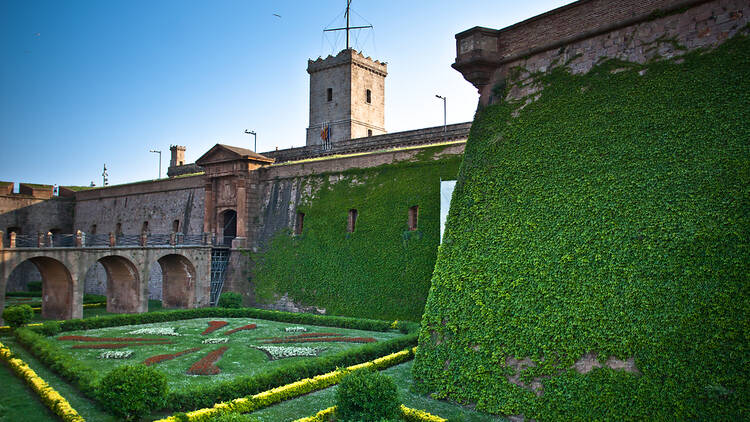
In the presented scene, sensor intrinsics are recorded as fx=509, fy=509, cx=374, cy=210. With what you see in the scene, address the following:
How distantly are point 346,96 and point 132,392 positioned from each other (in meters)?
29.6

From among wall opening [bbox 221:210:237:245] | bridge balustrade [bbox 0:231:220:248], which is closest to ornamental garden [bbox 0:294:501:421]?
bridge balustrade [bbox 0:231:220:248]

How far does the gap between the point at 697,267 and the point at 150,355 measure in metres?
13.9

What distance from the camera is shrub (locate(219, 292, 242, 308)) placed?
918 inches

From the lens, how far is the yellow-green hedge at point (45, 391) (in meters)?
9.75

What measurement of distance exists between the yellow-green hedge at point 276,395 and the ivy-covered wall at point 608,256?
2.39 metres

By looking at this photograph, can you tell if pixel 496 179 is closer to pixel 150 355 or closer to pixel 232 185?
pixel 150 355

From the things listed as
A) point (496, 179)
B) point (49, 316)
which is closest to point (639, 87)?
point (496, 179)

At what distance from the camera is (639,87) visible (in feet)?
32.8

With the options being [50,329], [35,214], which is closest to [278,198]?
[50,329]

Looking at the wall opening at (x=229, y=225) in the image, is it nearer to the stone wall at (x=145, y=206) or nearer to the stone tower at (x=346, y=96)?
the stone wall at (x=145, y=206)

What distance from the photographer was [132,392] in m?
9.42

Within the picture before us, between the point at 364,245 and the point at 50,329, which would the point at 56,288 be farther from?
the point at 364,245

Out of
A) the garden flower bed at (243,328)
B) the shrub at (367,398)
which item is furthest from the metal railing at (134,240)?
the shrub at (367,398)

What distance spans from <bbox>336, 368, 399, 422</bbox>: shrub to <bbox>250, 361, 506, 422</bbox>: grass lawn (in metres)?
1.07
